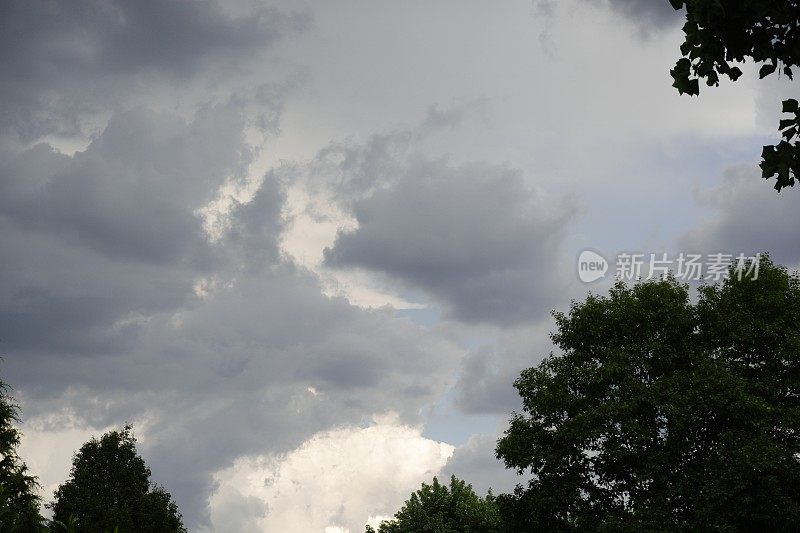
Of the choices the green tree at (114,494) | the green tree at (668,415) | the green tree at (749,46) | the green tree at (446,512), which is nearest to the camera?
the green tree at (749,46)

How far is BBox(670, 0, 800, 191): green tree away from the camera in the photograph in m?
11.9

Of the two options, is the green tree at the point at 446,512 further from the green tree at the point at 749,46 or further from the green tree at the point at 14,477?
the green tree at the point at 749,46

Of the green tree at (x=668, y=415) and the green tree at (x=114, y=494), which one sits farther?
the green tree at (x=114, y=494)

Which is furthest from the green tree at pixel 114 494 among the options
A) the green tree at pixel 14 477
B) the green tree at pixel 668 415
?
the green tree at pixel 668 415

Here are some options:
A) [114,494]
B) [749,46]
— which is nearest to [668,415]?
[749,46]

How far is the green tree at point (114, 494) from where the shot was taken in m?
71.9

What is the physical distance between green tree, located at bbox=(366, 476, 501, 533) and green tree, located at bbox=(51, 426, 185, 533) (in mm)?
21806

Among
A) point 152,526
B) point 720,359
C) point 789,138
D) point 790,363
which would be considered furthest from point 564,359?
point 152,526

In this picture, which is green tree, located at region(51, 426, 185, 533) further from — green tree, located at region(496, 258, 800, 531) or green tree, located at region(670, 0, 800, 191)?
green tree, located at region(670, 0, 800, 191)

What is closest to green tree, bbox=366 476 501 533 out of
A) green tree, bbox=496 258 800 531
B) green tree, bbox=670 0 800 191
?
green tree, bbox=496 258 800 531

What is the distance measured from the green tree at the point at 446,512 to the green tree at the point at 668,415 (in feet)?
69.3

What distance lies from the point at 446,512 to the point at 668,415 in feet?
99.9

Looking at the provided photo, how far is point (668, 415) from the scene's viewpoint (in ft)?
119

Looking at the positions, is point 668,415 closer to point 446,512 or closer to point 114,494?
point 446,512
